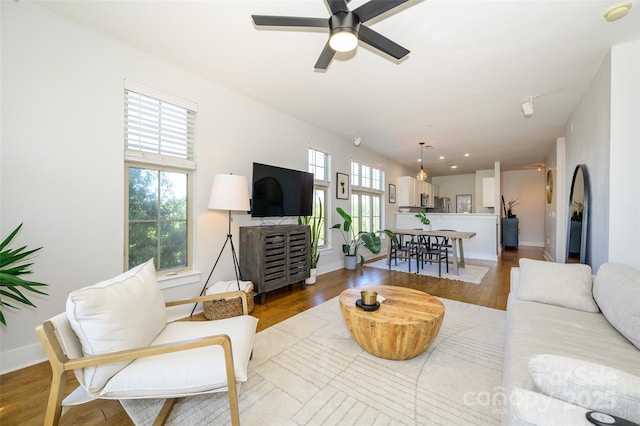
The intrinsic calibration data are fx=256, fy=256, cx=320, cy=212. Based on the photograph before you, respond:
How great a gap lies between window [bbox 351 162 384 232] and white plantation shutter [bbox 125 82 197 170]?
369 centimetres

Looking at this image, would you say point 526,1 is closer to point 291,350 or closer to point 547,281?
point 547,281

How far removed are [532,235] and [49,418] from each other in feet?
37.7

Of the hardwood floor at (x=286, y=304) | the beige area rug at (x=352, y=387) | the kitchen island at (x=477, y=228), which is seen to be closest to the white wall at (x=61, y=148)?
the hardwood floor at (x=286, y=304)

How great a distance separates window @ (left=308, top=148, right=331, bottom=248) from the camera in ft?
15.6

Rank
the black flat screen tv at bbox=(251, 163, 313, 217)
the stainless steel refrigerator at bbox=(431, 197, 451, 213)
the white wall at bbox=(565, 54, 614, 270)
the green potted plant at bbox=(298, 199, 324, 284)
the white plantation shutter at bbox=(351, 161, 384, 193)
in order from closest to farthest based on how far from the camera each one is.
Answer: the white wall at bbox=(565, 54, 614, 270) < the black flat screen tv at bbox=(251, 163, 313, 217) < the green potted plant at bbox=(298, 199, 324, 284) < the white plantation shutter at bbox=(351, 161, 384, 193) < the stainless steel refrigerator at bbox=(431, 197, 451, 213)

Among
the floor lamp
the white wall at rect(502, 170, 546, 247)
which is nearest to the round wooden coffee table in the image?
the floor lamp

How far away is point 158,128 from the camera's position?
8.79ft

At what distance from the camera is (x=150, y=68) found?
259 centimetres

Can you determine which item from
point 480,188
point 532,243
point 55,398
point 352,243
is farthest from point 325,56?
point 532,243

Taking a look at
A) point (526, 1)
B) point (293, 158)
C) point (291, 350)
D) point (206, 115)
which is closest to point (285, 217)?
point (293, 158)

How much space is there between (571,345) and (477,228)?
19.0ft

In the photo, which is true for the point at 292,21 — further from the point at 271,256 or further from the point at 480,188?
the point at 480,188

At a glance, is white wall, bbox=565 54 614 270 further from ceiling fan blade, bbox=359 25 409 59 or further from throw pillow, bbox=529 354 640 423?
throw pillow, bbox=529 354 640 423

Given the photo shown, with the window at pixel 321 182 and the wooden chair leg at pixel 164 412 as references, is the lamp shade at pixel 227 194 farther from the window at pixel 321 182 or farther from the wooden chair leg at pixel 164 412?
the window at pixel 321 182
